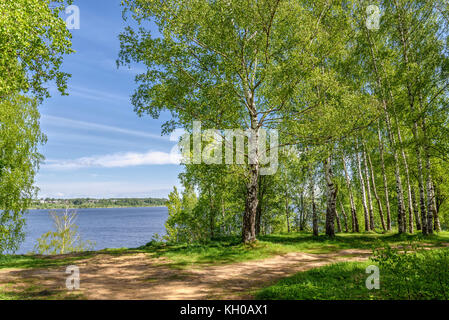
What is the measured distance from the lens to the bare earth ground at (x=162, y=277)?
748 cm

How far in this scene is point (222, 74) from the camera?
13945 millimetres

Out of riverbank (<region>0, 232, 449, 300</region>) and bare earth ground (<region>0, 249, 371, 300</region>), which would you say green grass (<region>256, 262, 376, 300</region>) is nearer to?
riverbank (<region>0, 232, 449, 300</region>)

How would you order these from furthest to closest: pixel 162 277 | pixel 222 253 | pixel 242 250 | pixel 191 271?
pixel 242 250
pixel 222 253
pixel 191 271
pixel 162 277

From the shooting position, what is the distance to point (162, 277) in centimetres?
945

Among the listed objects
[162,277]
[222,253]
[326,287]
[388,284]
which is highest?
[388,284]

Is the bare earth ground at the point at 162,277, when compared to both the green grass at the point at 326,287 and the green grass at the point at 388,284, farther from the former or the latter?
the green grass at the point at 388,284

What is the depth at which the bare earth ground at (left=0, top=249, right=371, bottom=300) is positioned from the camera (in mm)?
7484

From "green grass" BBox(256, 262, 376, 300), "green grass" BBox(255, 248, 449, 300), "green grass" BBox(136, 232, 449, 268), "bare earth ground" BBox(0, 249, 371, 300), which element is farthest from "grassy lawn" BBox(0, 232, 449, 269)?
"green grass" BBox(255, 248, 449, 300)

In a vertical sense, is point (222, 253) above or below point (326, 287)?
below

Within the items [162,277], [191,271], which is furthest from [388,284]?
[162,277]

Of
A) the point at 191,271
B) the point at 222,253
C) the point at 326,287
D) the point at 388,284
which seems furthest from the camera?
the point at 222,253

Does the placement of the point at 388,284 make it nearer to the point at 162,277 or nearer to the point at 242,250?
the point at 162,277

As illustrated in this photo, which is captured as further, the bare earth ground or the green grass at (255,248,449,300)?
the bare earth ground
